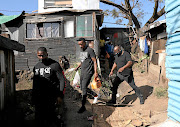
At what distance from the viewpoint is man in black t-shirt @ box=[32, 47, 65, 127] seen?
314 cm

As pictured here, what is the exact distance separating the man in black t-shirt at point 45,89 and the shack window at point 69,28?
8.69 m

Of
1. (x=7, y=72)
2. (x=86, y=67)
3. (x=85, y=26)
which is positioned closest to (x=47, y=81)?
(x=86, y=67)

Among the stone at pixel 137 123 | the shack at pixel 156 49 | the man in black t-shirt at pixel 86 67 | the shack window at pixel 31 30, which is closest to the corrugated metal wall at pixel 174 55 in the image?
the stone at pixel 137 123

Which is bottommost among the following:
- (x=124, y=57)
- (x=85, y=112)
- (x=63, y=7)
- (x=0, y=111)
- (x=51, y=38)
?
(x=85, y=112)

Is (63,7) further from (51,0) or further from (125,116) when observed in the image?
(125,116)

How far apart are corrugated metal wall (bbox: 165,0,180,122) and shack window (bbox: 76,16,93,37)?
822cm

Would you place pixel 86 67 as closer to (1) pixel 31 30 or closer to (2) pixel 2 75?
(2) pixel 2 75

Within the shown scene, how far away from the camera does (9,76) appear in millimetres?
4668

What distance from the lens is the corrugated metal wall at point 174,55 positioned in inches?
120

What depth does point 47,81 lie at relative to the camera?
315cm

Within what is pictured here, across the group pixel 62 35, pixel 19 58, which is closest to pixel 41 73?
pixel 62 35

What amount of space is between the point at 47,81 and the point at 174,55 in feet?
9.00

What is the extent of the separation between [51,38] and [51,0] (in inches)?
142

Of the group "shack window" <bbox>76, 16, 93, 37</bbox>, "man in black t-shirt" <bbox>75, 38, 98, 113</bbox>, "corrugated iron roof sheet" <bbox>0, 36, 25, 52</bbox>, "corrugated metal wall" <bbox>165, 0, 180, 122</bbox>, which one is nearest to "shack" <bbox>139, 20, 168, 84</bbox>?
"corrugated metal wall" <bbox>165, 0, 180, 122</bbox>
